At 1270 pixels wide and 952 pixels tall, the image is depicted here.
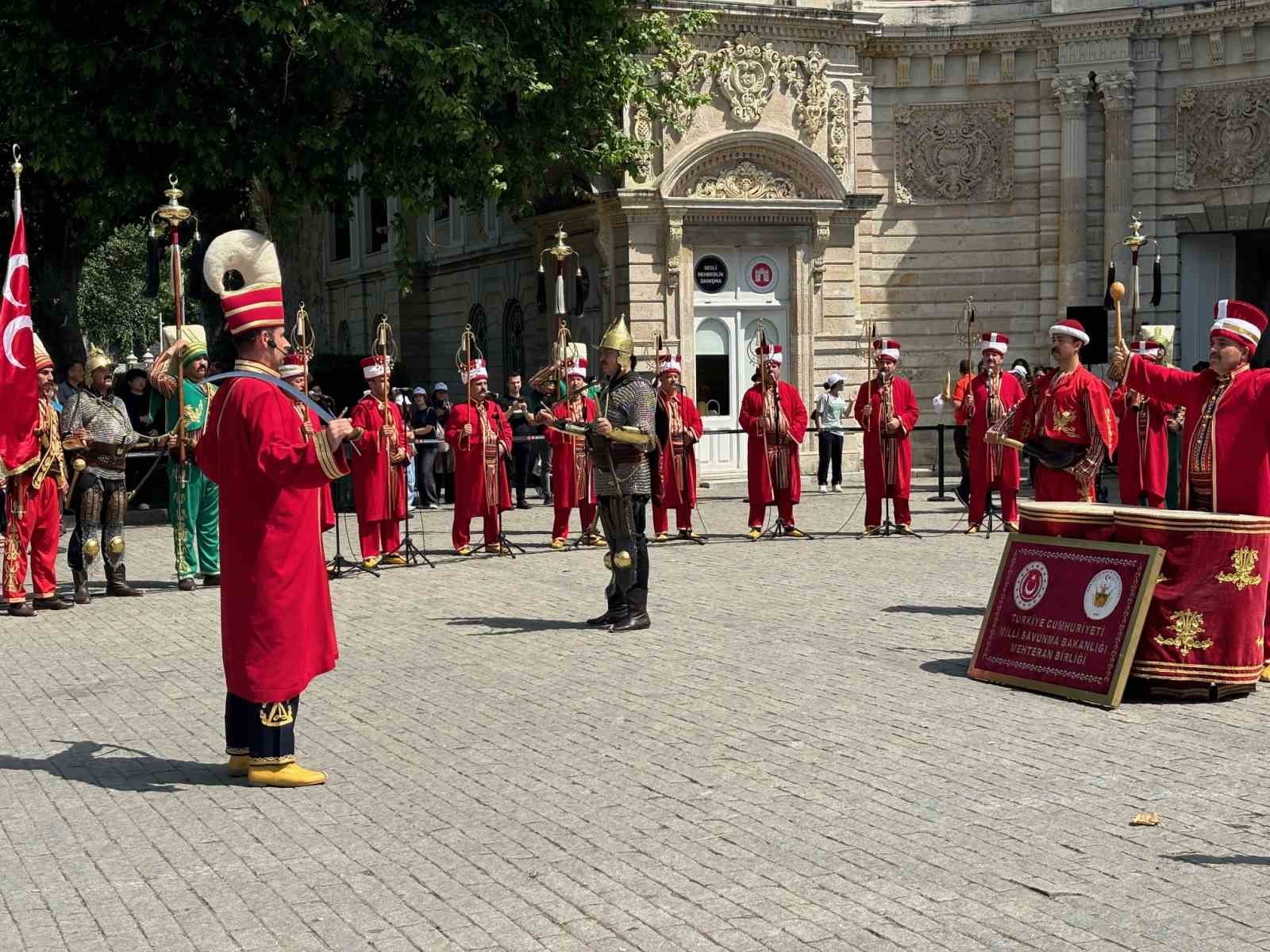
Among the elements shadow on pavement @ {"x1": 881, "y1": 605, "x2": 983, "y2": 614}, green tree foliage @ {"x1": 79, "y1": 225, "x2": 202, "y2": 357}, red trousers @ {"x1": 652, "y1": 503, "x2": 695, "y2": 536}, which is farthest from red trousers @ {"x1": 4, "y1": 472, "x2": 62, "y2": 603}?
green tree foliage @ {"x1": 79, "y1": 225, "x2": 202, "y2": 357}

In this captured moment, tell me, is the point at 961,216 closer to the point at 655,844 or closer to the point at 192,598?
the point at 192,598

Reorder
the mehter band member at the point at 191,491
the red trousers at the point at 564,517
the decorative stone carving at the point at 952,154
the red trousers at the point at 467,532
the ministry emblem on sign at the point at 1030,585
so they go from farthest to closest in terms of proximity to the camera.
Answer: the decorative stone carving at the point at 952,154 → the red trousers at the point at 564,517 → the red trousers at the point at 467,532 → the mehter band member at the point at 191,491 → the ministry emblem on sign at the point at 1030,585

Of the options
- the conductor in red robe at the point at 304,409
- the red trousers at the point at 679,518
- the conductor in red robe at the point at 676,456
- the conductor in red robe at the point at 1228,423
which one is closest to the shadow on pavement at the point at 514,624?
the conductor in red robe at the point at 304,409

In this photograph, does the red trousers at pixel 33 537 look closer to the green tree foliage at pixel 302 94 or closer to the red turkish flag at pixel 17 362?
the red turkish flag at pixel 17 362

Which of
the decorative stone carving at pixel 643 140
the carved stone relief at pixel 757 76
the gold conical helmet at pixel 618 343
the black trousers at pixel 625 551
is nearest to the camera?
the black trousers at pixel 625 551

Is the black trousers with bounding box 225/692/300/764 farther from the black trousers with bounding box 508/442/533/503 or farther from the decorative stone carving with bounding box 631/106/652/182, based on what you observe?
the decorative stone carving with bounding box 631/106/652/182

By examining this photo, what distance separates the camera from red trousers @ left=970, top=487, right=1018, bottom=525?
19.2 m

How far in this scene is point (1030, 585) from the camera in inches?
390

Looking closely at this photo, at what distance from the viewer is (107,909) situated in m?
5.90

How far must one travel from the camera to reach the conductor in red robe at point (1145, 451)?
16547mm

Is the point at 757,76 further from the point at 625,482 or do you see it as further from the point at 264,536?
the point at 264,536

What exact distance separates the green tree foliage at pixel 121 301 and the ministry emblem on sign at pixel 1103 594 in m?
A: 39.7

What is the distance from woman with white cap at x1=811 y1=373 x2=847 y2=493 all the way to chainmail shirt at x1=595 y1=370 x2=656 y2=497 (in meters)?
13.2

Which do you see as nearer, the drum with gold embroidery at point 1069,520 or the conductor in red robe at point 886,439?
the drum with gold embroidery at point 1069,520
